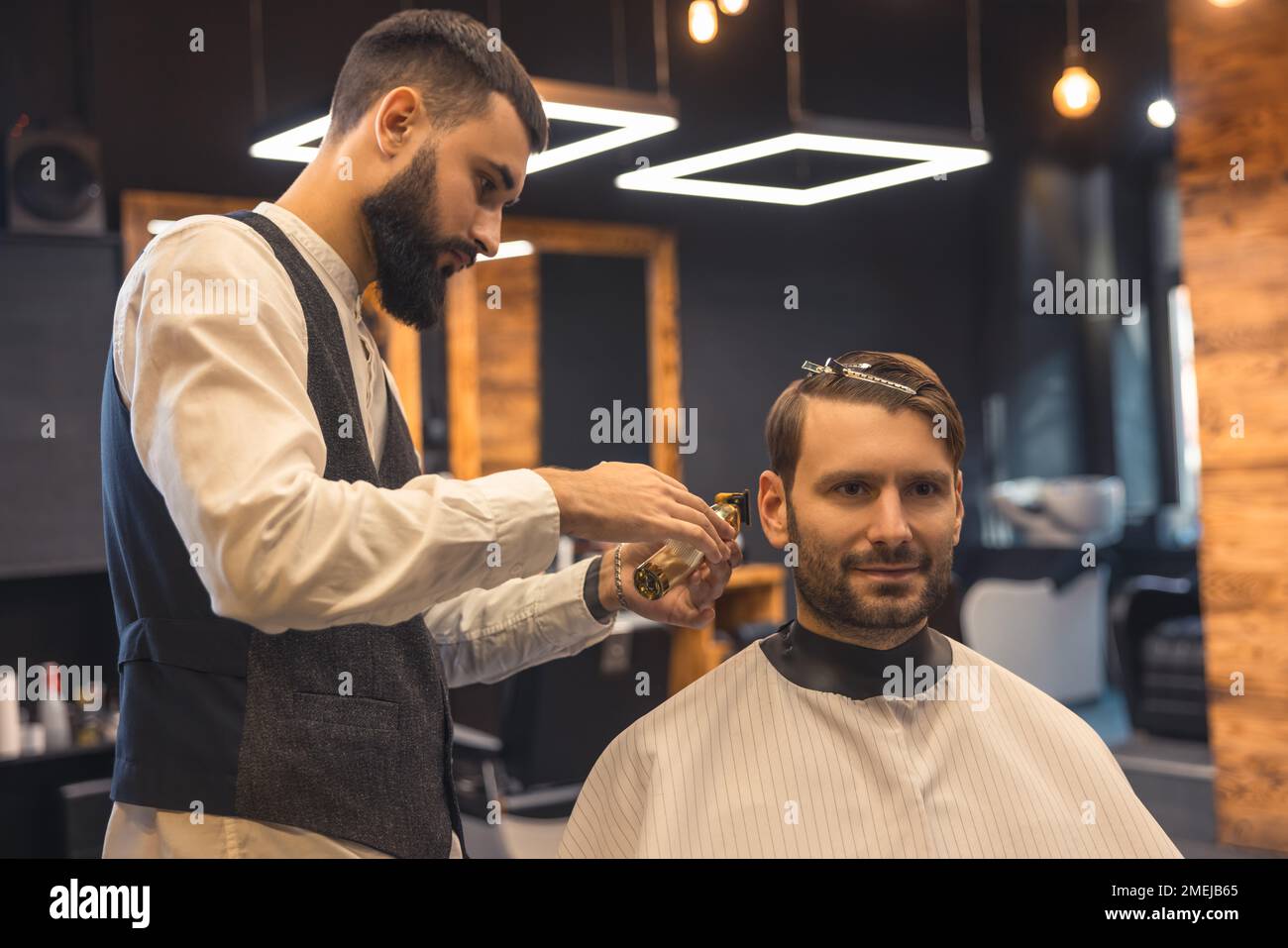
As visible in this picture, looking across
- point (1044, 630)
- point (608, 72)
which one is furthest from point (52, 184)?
point (1044, 630)

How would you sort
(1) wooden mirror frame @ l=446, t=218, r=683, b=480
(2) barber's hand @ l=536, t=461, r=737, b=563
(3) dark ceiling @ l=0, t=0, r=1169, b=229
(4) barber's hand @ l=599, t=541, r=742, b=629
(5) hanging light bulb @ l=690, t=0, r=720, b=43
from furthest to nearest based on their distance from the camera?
(1) wooden mirror frame @ l=446, t=218, r=683, b=480 < (3) dark ceiling @ l=0, t=0, r=1169, b=229 < (5) hanging light bulb @ l=690, t=0, r=720, b=43 < (4) barber's hand @ l=599, t=541, r=742, b=629 < (2) barber's hand @ l=536, t=461, r=737, b=563

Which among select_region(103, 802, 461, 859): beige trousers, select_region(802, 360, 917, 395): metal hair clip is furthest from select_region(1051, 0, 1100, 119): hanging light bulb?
select_region(103, 802, 461, 859): beige trousers

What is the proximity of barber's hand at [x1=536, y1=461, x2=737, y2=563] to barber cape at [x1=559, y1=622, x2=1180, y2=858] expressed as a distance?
505mm

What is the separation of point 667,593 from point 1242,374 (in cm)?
330

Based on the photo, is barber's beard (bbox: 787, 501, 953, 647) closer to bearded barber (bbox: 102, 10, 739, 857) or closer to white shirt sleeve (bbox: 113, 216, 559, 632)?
bearded barber (bbox: 102, 10, 739, 857)

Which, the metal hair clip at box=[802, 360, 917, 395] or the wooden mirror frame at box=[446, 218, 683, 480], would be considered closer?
the metal hair clip at box=[802, 360, 917, 395]

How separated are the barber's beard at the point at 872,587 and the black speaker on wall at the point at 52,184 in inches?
138

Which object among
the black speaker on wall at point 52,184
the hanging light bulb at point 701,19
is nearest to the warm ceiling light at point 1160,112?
the hanging light bulb at point 701,19

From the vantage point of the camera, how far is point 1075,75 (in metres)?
4.27

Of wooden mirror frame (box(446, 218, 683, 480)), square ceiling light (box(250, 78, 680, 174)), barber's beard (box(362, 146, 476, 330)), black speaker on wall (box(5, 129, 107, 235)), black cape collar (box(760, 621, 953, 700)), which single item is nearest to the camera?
barber's beard (box(362, 146, 476, 330))

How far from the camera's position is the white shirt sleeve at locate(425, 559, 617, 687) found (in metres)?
1.75

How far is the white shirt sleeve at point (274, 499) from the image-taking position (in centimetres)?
122
